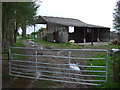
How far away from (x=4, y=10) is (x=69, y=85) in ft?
18.3

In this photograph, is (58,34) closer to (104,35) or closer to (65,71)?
(104,35)

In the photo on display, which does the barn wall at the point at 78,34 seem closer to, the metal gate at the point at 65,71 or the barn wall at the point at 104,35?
the barn wall at the point at 104,35

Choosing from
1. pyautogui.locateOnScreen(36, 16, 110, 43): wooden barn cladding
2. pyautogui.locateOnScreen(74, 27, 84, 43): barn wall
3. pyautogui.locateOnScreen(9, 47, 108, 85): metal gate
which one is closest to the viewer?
pyautogui.locateOnScreen(9, 47, 108, 85): metal gate

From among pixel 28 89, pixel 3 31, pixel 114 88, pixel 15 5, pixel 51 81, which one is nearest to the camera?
pixel 114 88

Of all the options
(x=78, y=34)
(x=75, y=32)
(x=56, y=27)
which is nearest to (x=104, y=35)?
(x=78, y=34)

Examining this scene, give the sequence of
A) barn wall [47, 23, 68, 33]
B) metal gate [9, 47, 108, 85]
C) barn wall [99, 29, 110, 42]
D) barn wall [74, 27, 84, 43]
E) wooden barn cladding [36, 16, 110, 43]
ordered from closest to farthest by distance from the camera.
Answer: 1. metal gate [9, 47, 108, 85]
2. wooden barn cladding [36, 16, 110, 43]
3. barn wall [47, 23, 68, 33]
4. barn wall [74, 27, 84, 43]
5. barn wall [99, 29, 110, 42]

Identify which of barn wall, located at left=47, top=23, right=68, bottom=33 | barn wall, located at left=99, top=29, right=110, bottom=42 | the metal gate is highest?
barn wall, located at left=47, top=23, right=68, bottom=33

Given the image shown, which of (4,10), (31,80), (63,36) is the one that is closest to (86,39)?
(63,36)

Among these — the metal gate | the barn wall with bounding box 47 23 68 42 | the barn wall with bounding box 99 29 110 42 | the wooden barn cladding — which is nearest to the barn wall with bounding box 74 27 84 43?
the wooden barn cladding

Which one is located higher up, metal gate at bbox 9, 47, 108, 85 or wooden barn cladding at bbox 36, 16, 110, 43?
wooden barn cladding at bbox 36, 16, 110, 43

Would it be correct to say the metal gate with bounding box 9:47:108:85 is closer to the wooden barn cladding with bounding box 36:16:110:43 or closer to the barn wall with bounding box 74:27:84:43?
the wooden barn cladding with bounding box 36:16:110:43

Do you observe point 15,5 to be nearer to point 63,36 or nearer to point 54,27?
point 63,36

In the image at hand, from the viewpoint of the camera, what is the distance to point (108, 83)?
4.15 metres

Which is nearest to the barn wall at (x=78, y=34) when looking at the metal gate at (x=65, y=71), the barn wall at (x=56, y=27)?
the barn wall at (x=56, y=27)
